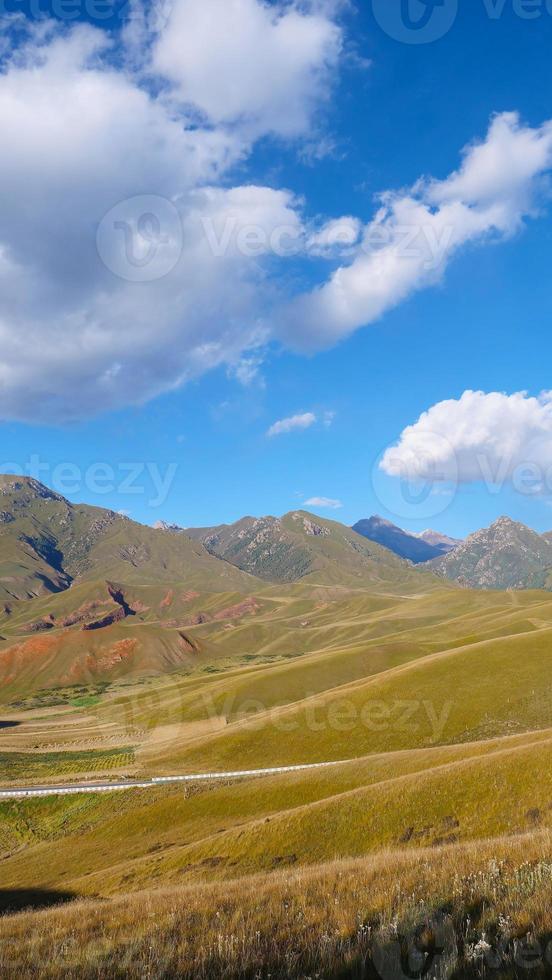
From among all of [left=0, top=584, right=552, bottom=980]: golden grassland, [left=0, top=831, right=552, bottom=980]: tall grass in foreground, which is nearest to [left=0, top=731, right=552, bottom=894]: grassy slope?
[left=0, top=584, right=552, bottom=980]: golden grassland

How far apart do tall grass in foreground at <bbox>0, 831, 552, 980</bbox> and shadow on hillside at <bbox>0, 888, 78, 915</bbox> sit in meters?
22.3

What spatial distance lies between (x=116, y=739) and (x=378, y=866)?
122m

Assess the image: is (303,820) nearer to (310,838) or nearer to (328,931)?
(310,838)

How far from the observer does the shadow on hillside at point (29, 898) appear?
2910cm

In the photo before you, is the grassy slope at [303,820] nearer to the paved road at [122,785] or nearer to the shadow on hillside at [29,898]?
the shadow on hillside at [29,898]

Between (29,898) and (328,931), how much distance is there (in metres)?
33.1

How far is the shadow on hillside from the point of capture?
29100 millimetres

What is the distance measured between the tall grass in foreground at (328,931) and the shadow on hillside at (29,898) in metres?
22.3

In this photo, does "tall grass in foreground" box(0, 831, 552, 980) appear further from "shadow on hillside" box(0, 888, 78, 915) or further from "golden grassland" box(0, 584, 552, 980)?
"shadow on hillside" box(0, 888, 78, 915)

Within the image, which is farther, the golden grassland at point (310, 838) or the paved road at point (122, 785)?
the paved road at point (122, 785)

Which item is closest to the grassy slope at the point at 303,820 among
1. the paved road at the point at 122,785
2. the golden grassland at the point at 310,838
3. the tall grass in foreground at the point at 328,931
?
the golden grassland at the point at 310,838

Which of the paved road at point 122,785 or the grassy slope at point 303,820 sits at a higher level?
the grassy slope at point 303,820

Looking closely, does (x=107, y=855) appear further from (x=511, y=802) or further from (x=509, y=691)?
(x=509, y=691)

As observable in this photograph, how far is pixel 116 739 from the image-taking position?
118375 millimetres
